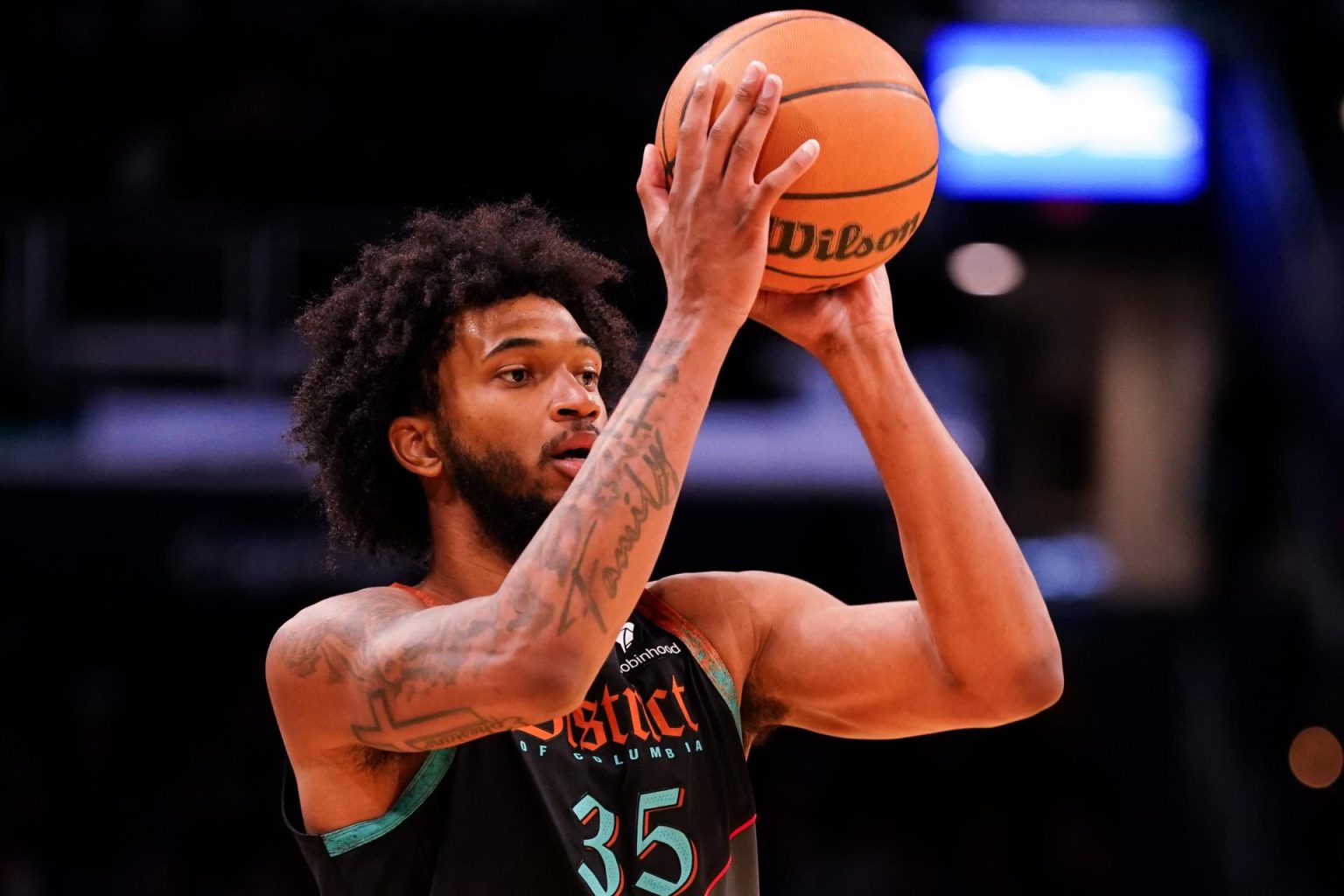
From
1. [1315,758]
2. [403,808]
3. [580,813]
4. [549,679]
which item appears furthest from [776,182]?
[1315,758]

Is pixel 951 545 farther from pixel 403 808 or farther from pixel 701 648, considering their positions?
pixel 403 808

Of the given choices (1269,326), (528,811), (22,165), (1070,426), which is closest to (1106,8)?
(1269,326)

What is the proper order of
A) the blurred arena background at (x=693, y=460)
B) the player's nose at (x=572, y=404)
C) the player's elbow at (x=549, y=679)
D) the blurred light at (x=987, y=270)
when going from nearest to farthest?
the player's elbow at (x=549, y=679), the player's nose at (x=572, y=404), the blurred arena background at (x=693, y=460), the blurred light at (x=987, y=270)

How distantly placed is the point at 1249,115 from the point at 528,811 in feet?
25.9

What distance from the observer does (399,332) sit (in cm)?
302

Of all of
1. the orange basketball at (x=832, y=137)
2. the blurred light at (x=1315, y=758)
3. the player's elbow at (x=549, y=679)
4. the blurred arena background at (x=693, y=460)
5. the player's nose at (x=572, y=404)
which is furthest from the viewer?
the blurred light at (x=1315, y=758)

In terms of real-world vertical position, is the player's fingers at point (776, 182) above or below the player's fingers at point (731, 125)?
below

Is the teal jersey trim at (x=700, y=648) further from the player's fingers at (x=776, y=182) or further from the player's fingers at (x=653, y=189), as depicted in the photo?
the player's fingers at (x=776, y=182)

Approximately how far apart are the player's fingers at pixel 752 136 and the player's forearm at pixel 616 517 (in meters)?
0.23

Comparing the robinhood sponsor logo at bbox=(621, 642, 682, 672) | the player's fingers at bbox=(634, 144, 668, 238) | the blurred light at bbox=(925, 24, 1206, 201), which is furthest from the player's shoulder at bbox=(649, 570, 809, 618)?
the blurred light at bbox=(925, 24, 1206, 201)

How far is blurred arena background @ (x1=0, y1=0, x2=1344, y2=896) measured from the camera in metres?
7.64

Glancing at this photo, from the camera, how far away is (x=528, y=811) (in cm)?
263

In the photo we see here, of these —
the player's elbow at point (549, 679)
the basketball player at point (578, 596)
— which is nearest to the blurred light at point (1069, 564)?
the basketball player at point (578, 596)

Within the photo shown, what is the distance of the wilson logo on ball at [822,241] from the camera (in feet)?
8.32
